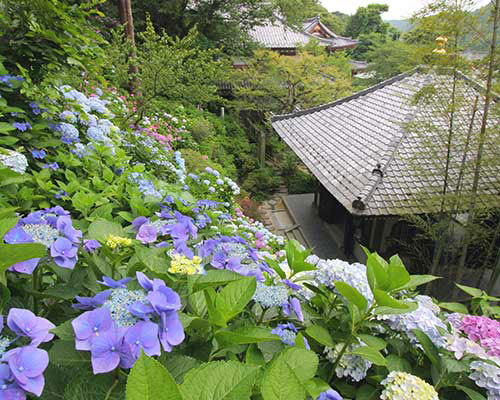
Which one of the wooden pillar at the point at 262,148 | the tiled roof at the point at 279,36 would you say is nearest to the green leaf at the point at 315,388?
the wooden pillar at the point at 262,148

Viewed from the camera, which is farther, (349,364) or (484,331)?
(484,331)

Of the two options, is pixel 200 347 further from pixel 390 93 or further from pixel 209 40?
pixel 209 40

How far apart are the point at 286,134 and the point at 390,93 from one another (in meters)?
3.08

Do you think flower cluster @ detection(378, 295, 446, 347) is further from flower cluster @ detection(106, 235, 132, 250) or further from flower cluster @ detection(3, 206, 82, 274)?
flower cluster @ detection(3, 206, 82, 274)

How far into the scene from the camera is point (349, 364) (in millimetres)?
980

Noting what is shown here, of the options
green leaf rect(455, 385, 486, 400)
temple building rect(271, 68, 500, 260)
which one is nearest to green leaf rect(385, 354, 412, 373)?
green leaf rect(455, 385, 486, 400)

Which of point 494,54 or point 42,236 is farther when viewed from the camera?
point 494,54

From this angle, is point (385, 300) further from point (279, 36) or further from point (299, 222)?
point (279, 36)

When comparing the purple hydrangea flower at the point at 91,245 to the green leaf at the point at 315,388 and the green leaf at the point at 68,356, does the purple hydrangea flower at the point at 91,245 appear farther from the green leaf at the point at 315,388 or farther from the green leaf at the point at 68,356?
the green leaf at the point at 315,388

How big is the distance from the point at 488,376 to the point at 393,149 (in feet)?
21.2

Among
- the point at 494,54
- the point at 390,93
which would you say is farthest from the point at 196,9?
the point at 494,54

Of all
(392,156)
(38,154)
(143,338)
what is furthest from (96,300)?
(392,156)

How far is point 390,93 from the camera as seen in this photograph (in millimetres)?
9383

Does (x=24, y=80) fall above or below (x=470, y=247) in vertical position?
above
